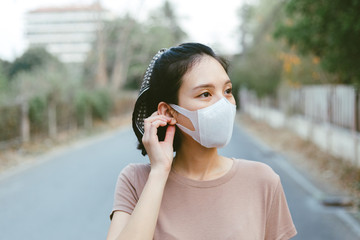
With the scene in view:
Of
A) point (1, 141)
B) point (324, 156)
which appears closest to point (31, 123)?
point (1, 141)

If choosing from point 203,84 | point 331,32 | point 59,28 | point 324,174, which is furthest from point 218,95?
point 59,28

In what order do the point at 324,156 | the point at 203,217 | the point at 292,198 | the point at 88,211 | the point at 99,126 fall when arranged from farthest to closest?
the point at 99,126, the point at 324,156, the point at 292,198, the point at 88,211, the point at 203,217

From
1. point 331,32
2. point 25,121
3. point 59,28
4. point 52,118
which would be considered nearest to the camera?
point 331,32

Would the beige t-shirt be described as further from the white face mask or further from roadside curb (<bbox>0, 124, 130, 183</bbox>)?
roadside curb (<bbox>0, 124, 130, 183</bbox>)

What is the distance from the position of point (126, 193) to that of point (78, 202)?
5864 mm

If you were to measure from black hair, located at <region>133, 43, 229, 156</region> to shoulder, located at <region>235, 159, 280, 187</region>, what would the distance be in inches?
16.0

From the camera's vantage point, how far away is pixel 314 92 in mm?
15648

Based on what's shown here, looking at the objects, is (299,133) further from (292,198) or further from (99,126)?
(99,126)

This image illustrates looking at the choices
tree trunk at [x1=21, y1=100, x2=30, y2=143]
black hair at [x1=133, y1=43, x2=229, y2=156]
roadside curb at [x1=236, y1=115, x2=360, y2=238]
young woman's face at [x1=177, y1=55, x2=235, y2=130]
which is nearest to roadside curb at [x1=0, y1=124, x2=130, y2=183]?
tree trunk at [x1=21, y1=100, x2=30, y2=143]

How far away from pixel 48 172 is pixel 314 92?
1017 centimetres

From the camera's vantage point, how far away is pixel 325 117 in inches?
539

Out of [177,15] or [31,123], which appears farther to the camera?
[177,15]

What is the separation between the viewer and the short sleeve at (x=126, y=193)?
1.69 meters

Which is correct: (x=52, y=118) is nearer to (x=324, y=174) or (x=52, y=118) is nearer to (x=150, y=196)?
(x=324, y=174)
